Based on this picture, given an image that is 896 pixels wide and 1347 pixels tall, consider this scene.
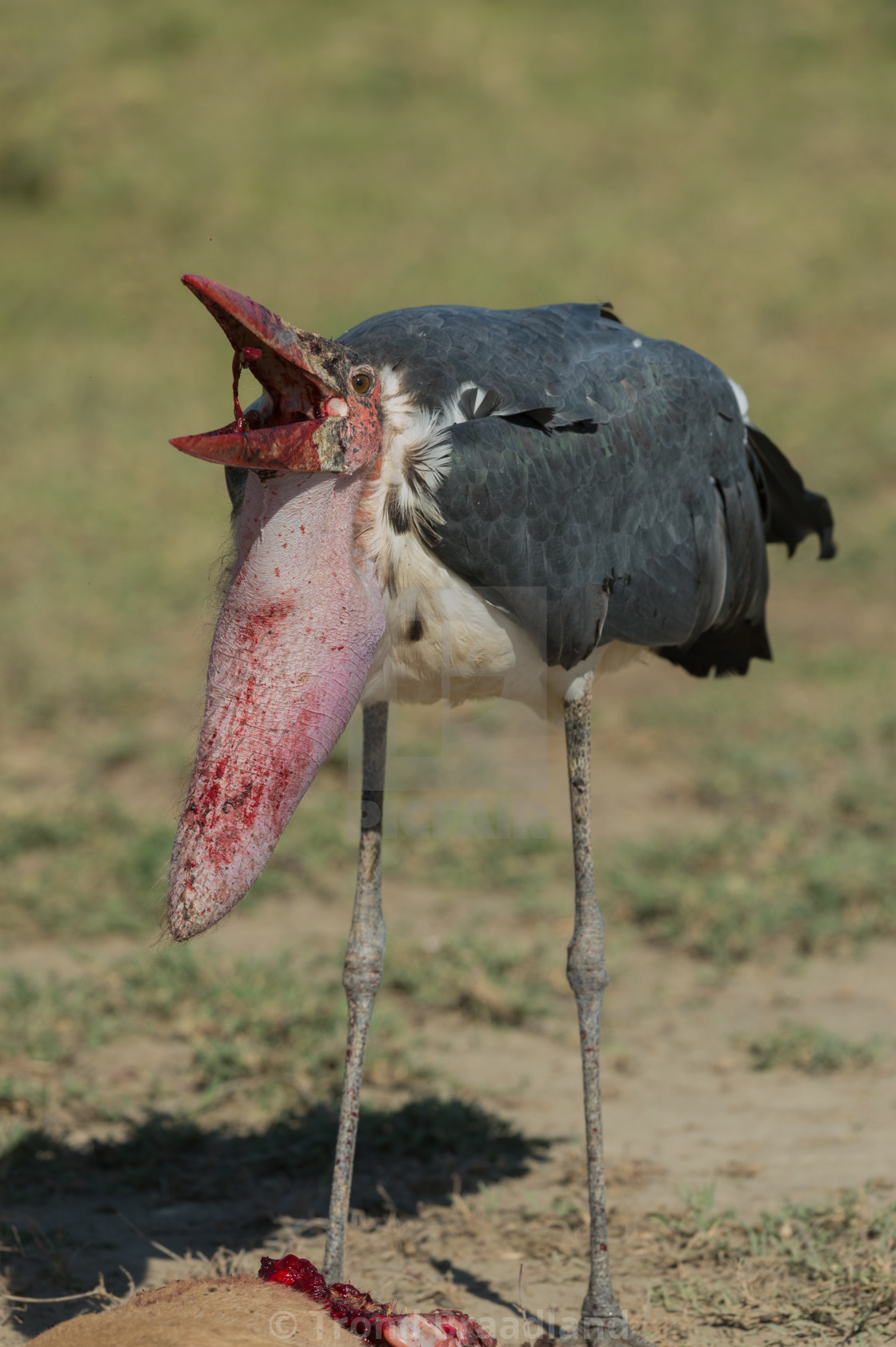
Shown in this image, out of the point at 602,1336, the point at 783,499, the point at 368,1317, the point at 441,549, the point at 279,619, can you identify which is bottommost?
the point at 602,1336

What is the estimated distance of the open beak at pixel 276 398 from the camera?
1.74 meters

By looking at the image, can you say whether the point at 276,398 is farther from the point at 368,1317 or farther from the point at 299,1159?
the point at 299,1159

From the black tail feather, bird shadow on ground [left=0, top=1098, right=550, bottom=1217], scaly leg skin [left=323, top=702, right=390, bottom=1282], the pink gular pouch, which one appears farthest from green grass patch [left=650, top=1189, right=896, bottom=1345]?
the black tail feather

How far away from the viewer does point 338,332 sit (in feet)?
28.8

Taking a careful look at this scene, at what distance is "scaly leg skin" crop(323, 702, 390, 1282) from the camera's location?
2449 millimetres

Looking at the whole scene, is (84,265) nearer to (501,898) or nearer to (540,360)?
(501,898)

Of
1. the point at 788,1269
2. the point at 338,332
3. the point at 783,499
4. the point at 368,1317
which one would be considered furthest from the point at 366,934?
the point at 338,332

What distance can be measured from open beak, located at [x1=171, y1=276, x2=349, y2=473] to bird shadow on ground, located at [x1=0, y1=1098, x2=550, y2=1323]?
5.02 feet

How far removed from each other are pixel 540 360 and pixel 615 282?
7.79 m

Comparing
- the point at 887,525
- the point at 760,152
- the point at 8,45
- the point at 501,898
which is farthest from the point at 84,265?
the point at 501,898

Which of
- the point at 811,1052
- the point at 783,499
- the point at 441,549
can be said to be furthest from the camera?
the point at 811,1052

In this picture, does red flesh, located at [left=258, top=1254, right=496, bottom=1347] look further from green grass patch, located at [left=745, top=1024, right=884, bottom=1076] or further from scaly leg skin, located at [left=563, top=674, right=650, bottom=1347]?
green grass patch, located at [left=745, top=1024, right=884, bottom=1076]

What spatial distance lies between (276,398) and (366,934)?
101 centimetres

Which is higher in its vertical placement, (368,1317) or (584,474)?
(584,474)
